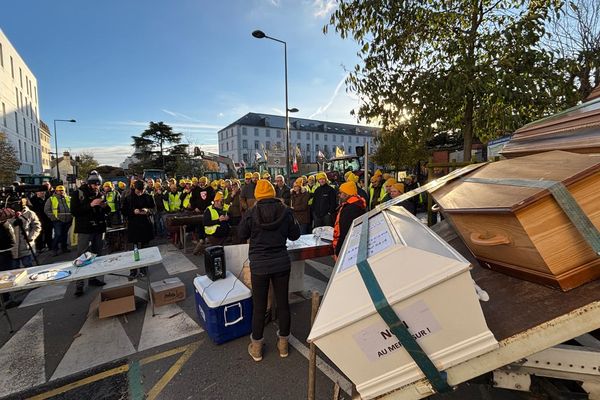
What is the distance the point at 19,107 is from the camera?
1486 inches

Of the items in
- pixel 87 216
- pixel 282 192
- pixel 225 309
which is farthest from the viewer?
pixel 282 192

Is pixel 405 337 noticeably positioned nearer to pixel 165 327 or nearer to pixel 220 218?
pixel 165 327

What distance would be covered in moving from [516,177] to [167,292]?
15.9 feet

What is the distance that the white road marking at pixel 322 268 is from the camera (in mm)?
6089

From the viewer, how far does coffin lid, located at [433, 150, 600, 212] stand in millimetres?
1339

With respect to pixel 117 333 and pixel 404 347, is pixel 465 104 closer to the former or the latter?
pixel 404 347

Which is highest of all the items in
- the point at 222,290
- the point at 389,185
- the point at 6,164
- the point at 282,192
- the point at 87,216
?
the point at 6,164

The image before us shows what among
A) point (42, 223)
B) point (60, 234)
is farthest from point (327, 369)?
point (42, 223)

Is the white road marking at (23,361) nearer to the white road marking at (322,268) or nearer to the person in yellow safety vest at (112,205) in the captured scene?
the white road marking at (322,268)

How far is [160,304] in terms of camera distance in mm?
4770

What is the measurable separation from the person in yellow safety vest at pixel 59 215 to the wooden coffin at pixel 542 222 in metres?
9.69

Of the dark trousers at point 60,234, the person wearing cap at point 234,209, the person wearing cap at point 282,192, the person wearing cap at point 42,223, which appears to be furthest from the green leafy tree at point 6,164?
the person wearing cap at point 282,192

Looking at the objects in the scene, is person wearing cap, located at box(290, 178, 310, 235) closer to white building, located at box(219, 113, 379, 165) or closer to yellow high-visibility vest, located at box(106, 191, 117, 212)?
yellow high-visibility vest, located at box(106, 191, 117, 212)

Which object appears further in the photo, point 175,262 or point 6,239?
point 175,262
